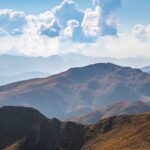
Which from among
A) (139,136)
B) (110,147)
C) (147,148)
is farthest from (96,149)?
(147,148)

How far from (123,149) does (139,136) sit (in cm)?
2403

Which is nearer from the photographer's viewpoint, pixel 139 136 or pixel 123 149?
pixel 123 149

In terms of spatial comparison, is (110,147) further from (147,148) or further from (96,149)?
(147,148)

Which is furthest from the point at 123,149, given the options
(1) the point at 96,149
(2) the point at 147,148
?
(1) the point at 96,149

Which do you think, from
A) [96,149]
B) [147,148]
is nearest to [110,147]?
[96,149]

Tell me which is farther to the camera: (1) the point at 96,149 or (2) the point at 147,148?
(1) the point at 96,149

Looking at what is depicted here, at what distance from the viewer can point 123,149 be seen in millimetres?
176750

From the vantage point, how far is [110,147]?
191m

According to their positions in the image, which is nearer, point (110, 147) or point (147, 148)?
point (147, 148)

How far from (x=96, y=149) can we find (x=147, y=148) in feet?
123

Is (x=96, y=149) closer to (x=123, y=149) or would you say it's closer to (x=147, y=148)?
(x=123, y=149)

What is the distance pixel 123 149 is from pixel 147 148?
41.7 feet

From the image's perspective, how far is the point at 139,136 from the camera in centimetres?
19800

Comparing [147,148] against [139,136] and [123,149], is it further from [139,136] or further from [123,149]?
[139,136]
